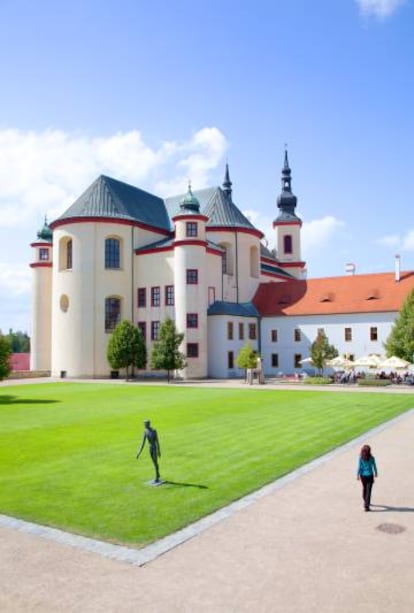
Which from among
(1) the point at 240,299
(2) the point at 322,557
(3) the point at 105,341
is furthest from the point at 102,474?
(1) the point at 240,299

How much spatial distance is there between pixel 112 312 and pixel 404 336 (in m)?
28.5

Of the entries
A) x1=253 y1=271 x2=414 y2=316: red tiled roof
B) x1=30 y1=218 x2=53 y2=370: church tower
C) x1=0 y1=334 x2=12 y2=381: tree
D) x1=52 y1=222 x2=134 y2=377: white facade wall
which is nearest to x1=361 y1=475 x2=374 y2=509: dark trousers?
x1=0 y1=334 x2=12 y2=381: tree

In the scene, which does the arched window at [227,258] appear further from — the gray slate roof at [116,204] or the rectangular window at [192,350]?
the rectangular window at [192,350]

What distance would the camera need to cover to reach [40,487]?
473 inches

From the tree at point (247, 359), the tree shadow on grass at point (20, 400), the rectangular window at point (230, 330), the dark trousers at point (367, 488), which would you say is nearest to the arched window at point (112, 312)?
the rectangular window at point (230, 330)

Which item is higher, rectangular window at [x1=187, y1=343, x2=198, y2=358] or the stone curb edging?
rectangular window at [x1=187, y1=343, x2=198, y2=358]

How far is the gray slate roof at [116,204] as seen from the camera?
57469 millimetres

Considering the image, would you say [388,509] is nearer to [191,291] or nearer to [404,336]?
[404,336]

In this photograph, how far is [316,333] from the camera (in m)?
56.7

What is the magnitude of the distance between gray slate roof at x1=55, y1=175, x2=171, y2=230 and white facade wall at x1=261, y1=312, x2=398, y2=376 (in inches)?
686

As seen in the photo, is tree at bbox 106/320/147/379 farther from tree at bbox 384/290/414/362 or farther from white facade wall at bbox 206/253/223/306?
tree at bbox 384/290/414/362

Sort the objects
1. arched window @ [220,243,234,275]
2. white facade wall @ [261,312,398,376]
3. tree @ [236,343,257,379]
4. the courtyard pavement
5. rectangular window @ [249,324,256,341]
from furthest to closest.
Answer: arched window @ [220,243,234,275], rectangular window @ [249,324,256,341], white facade wall @ [261,312,398,376], tree @ [236,343,257,379], the courtyard pavement

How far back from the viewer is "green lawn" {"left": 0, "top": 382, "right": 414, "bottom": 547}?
1038 centimetres

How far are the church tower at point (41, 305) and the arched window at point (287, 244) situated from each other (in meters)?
32.4
